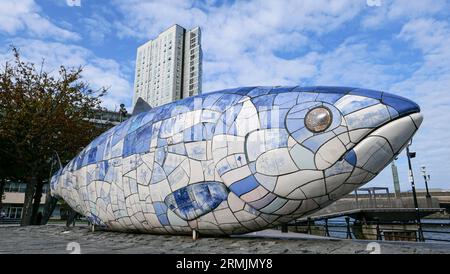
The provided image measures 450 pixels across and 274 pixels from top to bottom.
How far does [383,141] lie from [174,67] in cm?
9627

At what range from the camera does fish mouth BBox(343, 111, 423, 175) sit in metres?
5.57

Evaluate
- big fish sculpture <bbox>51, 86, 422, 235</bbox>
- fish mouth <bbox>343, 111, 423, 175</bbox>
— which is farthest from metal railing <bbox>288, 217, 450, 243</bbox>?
big fish sculpture <bbox>51, 86, 422, 235</bbox>

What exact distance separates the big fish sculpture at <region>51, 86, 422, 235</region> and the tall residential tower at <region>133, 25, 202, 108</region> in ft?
284

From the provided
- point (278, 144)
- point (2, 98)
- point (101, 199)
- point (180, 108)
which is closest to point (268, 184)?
point (278, 144)

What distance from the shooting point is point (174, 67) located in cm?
9825

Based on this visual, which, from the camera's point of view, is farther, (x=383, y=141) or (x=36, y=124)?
(x=36, y=124)

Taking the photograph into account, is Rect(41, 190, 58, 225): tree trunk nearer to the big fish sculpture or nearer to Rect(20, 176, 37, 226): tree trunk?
Rect(20, 176, 37, 226): tree trunk

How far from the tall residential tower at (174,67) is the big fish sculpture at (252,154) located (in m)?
86.7

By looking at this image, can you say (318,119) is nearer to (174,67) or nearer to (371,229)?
(371,229)

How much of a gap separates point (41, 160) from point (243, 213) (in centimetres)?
1644

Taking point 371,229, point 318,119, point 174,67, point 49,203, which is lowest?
point 371,229

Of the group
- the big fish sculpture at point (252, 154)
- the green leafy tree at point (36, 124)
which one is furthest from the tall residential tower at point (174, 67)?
the big fish sculpture at point (252, 154)

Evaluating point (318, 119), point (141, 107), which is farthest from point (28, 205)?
point (318, 119)
